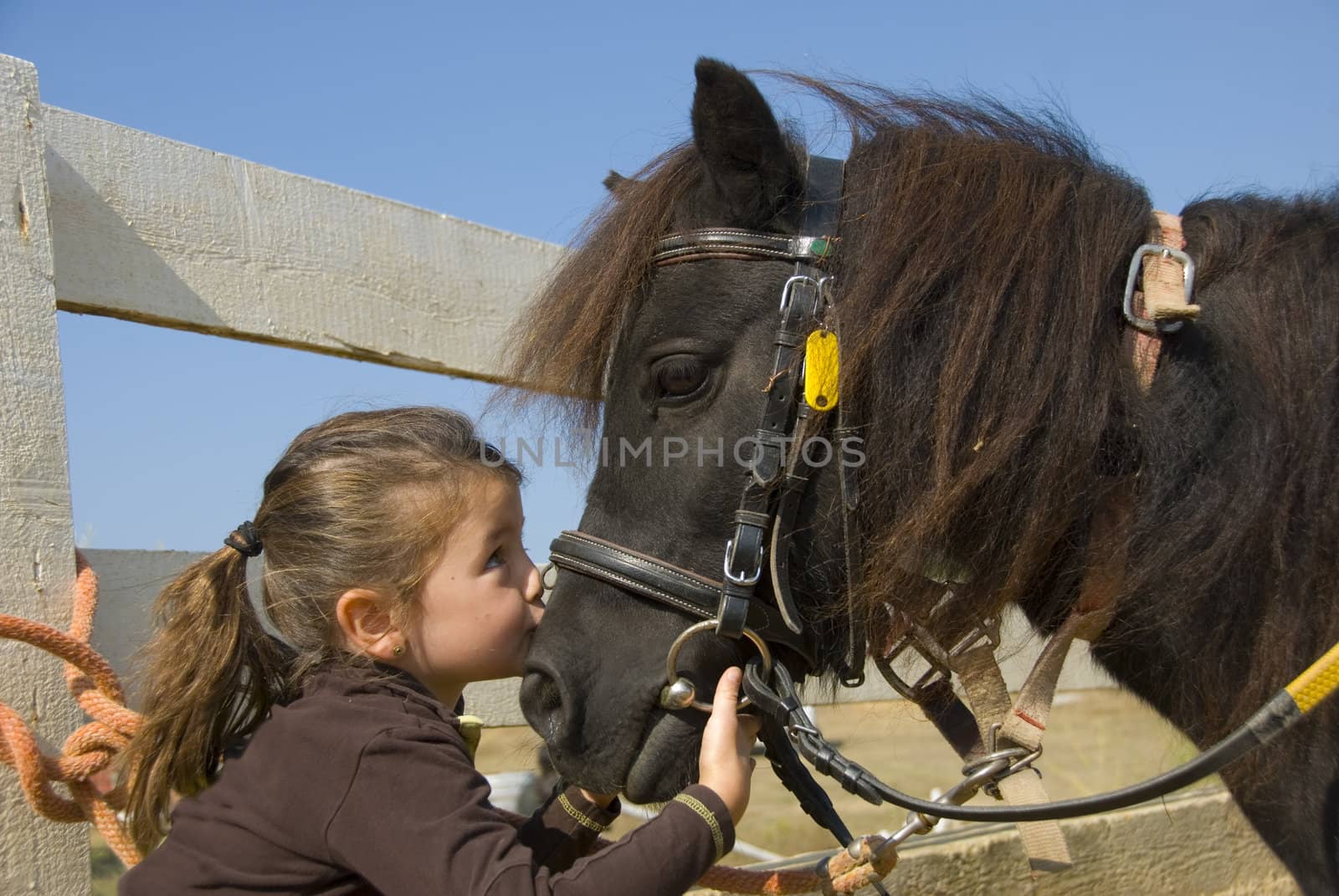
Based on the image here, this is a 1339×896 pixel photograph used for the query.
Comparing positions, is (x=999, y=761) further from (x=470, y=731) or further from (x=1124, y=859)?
(x=1124, y=859)

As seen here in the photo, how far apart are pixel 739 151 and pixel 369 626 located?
976 mm

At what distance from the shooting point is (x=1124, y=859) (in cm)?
312

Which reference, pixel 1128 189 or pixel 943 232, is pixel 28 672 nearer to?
pixel 943 232

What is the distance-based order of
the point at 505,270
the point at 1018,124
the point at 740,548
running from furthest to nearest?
the point at 505,270
the point at 1018,124
the point at 740,548

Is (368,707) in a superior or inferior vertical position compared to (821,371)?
inferior

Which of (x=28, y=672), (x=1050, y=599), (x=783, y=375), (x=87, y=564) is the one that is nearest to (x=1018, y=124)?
(x=783, y=375)

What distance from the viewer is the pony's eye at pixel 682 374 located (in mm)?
1659

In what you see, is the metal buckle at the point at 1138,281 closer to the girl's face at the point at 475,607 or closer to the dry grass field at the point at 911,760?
the girl's face at the point at 475,607

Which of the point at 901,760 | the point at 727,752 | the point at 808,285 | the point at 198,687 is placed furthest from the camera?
the point at 901,760

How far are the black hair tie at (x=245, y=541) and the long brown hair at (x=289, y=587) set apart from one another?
2 cm

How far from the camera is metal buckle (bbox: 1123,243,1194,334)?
1.58 metres

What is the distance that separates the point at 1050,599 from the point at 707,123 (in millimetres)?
981

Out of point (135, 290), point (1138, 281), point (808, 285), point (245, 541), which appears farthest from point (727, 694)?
point (135, 290)

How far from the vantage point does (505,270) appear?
291 centimetres
